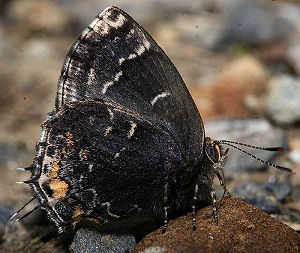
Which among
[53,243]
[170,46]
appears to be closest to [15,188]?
[53,243]

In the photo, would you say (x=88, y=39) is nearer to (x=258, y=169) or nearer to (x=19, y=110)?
A: (x=258, y=169)

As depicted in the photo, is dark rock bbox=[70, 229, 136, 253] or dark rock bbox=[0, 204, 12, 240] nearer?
dark rock bbox=[70, 229, 136, 253]

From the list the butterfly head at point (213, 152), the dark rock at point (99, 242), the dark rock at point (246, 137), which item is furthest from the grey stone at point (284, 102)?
the dark rock at point (99, 242)

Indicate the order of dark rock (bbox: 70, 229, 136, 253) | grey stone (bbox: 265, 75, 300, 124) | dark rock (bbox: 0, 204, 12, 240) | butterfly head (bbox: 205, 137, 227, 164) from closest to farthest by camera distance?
dark rock (bbox: 70, 229, 136, 253), butterfly head (bbox: 205, 137, 227, 164), dark rock (bbox: 0, 204, 12, 240), grey stone (bbox: 265, 75, 300, 124)

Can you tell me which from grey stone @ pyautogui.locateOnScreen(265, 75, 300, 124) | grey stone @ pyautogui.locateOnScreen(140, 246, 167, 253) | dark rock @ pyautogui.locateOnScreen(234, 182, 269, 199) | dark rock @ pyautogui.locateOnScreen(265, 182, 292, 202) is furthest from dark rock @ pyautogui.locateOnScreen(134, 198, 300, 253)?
grey stone @ pyautogui.locateOnScreen(265, 75, 300, 124)

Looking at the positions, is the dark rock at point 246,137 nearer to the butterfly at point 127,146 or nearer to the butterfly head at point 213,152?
the butterfly head at point 213,152

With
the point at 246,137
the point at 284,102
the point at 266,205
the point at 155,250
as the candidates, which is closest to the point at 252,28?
the point at 284,102

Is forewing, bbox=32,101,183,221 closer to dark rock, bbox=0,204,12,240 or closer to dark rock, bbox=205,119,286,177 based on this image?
dark rock, bbox=0,204,12,240
